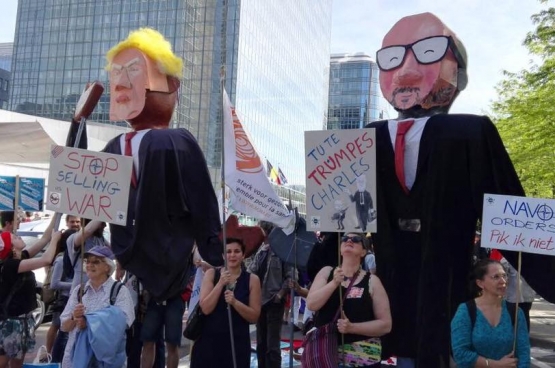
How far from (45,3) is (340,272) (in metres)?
69.1

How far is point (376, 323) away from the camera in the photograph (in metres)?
3.53

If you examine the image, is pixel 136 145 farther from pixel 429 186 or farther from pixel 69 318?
pixel 429 186

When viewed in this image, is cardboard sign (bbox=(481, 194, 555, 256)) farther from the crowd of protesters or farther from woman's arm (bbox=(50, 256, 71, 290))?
woman's arm (bbox=(50, 256, 71, 290))

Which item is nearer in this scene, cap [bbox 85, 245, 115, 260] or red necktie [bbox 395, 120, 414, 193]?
red necktie [bbox 395, 120, 414, 193]

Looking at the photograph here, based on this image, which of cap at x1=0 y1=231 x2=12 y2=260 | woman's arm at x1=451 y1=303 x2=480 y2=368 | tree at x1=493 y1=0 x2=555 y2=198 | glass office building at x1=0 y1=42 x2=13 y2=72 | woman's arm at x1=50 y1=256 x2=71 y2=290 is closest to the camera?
woman's arm at x1=451 y1=303 x2=480 y2=368

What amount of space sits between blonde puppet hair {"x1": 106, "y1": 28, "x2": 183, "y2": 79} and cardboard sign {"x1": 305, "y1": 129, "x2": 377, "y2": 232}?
1.72 meters

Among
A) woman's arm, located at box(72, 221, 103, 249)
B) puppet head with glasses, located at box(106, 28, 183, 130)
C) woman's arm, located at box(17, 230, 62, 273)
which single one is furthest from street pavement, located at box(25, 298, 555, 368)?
puppet head with glasses, located at box(106, 28, 183, 130)

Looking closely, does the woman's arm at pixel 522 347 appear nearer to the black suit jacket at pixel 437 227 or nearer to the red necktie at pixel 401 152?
the black suit jacket at pixel 437 227

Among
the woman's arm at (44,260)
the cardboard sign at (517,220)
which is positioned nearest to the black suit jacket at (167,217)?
the woman's arm at (44,260)

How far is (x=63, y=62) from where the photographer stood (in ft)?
202

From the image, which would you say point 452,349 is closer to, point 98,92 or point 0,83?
point 98,92

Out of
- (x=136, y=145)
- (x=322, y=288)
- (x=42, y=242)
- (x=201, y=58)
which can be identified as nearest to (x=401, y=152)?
(x=322, y=288)

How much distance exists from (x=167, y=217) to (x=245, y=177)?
2.37 feet

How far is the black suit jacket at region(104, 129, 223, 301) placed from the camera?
4609mm
